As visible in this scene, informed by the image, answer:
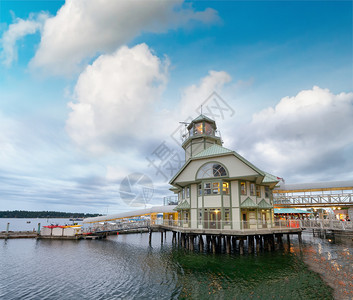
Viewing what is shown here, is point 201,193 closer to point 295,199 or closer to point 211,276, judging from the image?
point 211,276

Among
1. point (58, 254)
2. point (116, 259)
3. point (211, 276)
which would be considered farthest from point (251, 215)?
point (58, 254)

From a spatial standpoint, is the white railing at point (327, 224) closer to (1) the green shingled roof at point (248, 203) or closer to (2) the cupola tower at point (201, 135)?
(1) the green shingled roof at point (248, 203)

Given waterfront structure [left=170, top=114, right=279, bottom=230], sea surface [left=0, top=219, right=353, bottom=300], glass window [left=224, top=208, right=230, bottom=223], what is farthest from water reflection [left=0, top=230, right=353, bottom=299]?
glass window [left=224, top=208, right=230, bottom=223]

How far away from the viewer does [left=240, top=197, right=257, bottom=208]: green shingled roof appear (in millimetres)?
24509

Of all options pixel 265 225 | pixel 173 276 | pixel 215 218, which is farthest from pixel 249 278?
pixel 265 225

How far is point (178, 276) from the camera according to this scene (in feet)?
56.0

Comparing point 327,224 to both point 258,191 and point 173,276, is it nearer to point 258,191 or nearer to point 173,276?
point 258,191

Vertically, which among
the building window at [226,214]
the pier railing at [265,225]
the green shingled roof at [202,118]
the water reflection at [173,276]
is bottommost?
the water reflection at [173,276]

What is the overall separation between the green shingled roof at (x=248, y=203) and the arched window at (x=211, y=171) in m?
3.73

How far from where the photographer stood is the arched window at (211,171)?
25653 millimetres

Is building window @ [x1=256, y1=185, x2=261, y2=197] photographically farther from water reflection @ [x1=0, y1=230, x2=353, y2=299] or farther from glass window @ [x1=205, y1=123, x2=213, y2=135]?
glass window @ [x1=205, y1=123, x2=213, y2=135]

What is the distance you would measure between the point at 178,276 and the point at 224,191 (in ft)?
36.6

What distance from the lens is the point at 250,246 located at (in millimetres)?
24547

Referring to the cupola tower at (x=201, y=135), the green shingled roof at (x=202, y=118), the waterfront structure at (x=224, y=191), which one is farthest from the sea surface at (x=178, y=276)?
the green shingled roof at (x=202, y=118)
